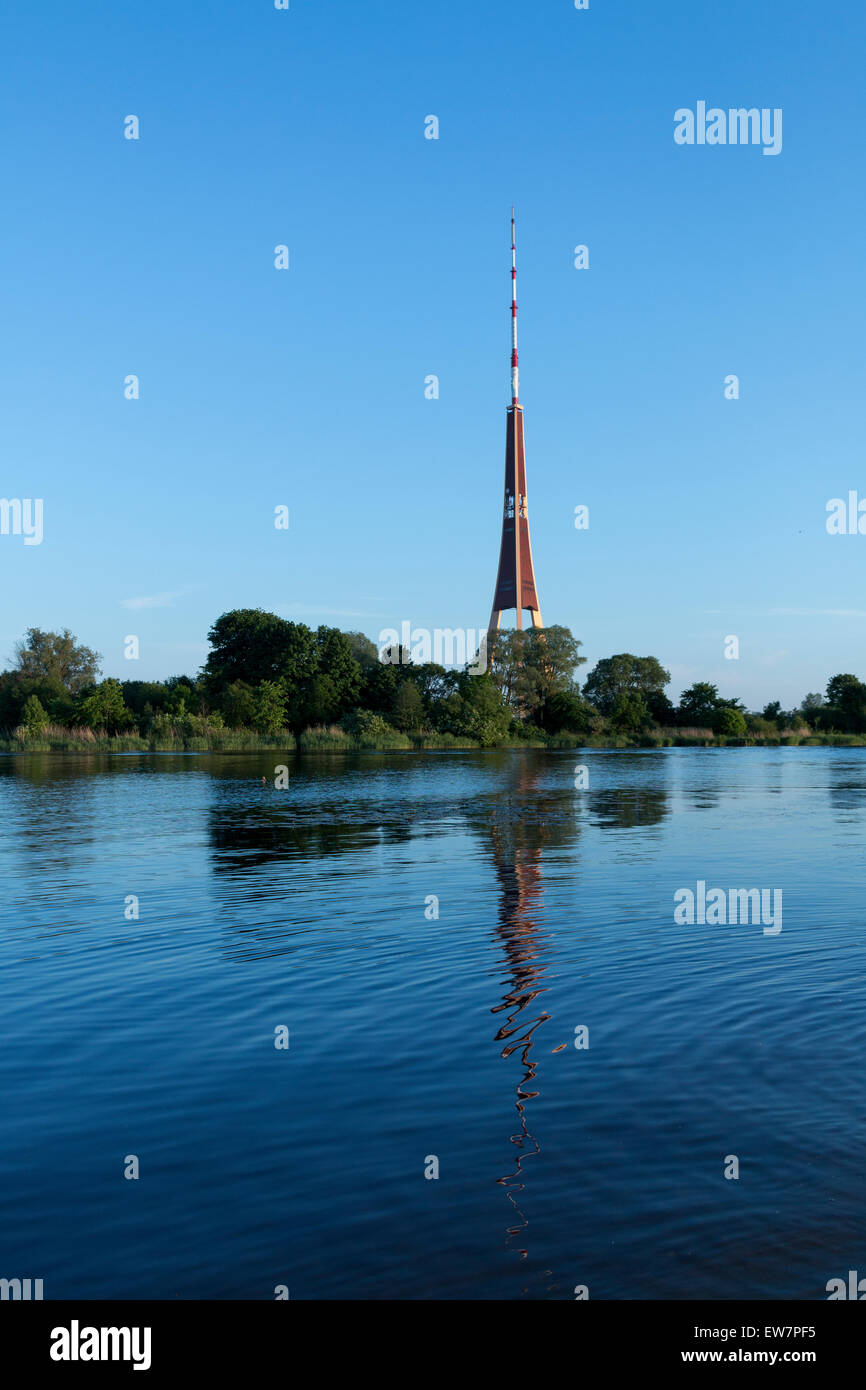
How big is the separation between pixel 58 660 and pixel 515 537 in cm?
6846

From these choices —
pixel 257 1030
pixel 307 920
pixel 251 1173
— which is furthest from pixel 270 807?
pixel 251 1173

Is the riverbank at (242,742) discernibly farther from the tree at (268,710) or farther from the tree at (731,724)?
the tree at (731,724)

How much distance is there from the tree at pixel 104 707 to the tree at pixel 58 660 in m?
37.9

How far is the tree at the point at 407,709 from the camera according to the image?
311 feet

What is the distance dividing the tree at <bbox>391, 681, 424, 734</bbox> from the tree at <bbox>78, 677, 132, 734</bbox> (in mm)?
24798

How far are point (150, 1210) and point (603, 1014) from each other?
5.10 m

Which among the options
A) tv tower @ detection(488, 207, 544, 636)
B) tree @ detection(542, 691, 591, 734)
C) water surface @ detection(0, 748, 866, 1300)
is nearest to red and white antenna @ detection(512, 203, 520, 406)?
tv tower @ detection(488, 207, 544, 636)

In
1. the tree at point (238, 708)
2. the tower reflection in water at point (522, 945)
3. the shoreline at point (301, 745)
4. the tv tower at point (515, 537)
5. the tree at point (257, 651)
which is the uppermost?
the tv tower at point (515, 537)

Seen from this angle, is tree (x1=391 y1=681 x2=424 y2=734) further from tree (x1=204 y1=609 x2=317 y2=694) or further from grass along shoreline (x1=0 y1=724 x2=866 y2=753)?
tree (x1=204 y1=609 x2=317 y2=694)

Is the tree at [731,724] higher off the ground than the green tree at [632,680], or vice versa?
the green tree at [632,680]

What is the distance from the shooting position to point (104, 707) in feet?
308

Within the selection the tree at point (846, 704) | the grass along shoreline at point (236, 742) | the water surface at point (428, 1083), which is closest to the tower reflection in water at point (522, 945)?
the water surface at point (428, 1083)

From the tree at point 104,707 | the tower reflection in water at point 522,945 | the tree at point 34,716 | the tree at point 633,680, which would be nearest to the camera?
the tower reflection in water at point 522,945

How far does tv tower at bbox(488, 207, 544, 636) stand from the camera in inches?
6083
